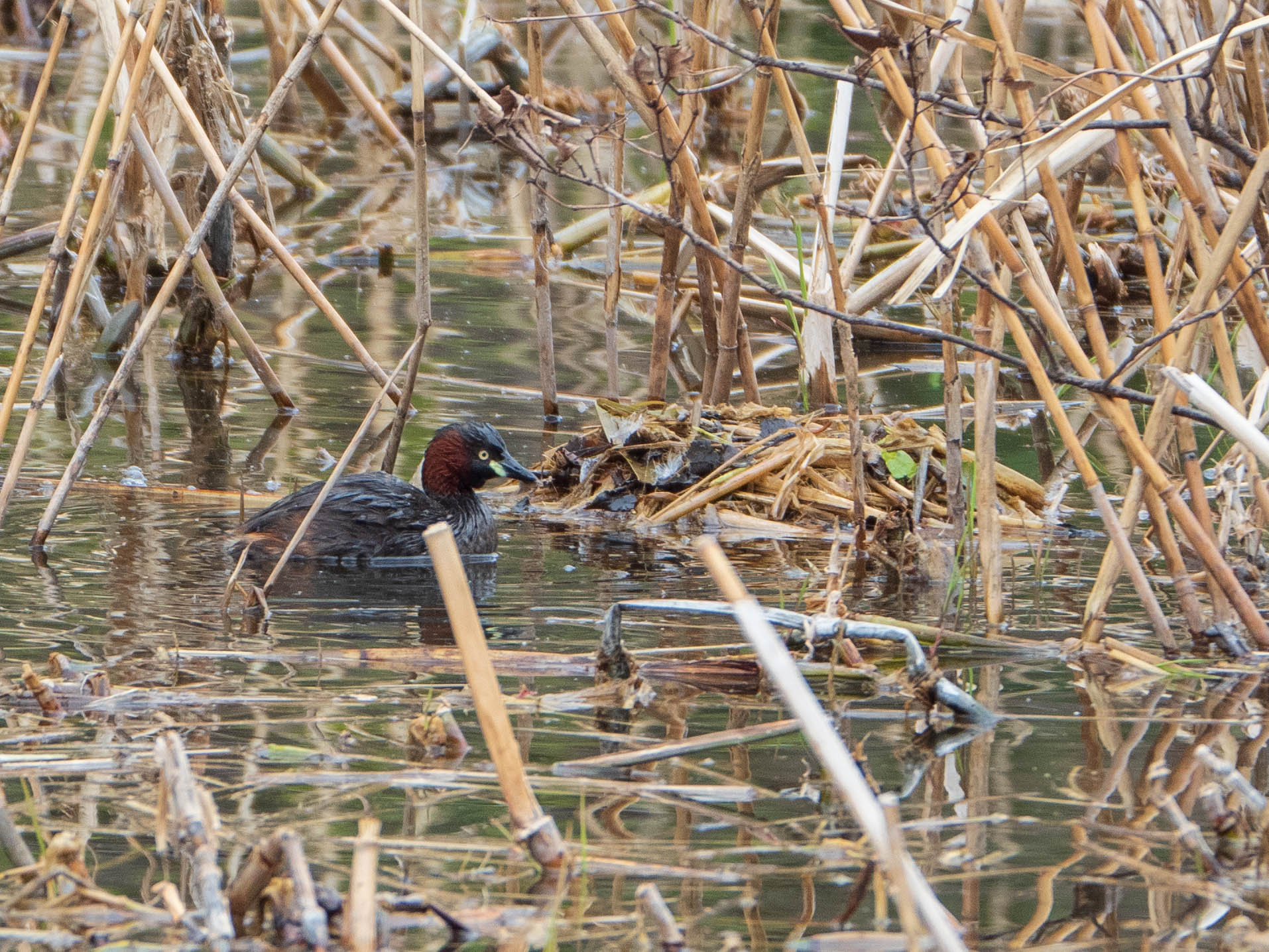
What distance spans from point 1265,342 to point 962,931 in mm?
2088

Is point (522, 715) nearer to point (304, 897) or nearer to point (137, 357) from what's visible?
point (304, 897)

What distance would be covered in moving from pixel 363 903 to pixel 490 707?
1.32 ft

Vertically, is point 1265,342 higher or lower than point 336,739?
higher

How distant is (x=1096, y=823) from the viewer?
3.36 metres

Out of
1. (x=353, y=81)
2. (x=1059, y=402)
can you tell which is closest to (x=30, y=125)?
(x=1059, y=402)

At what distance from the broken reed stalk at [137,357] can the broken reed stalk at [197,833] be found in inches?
92.0

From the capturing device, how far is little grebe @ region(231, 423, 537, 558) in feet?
19.9

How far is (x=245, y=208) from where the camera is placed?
6.38 meters

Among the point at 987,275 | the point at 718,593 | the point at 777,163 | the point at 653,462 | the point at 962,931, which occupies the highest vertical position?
the point at 777,163

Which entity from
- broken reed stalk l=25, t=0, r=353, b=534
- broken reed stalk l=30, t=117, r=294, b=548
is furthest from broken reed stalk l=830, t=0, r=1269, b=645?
broken reed stalk l=30, t=117, r=294, b=548

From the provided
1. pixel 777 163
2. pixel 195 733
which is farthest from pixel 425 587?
pixel 777 163

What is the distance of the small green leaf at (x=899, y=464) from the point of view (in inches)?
263

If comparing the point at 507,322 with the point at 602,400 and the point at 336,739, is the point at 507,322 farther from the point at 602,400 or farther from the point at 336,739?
the point at 336,739

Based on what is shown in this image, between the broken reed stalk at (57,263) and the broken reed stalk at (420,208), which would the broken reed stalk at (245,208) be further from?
the broken reed stalk at (420,208)
